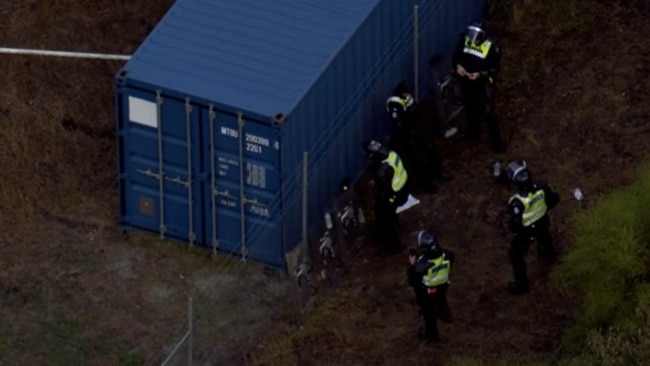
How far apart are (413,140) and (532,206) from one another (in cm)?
245

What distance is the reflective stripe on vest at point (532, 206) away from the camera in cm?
2472

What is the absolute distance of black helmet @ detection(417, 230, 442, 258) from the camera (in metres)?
23.9

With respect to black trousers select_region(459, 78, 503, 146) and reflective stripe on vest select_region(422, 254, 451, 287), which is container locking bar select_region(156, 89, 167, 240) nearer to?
reflective stripe on vest select_region(422, 254, 451, 287)

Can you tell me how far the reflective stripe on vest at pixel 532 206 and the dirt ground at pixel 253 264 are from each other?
→ 0.97m

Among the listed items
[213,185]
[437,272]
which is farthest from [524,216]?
[213,185]

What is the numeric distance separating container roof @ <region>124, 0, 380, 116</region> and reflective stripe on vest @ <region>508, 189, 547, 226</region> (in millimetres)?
2708

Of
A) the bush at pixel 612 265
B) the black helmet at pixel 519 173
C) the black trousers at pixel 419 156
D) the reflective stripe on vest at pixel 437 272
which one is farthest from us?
the black trousers at pixel 419 156

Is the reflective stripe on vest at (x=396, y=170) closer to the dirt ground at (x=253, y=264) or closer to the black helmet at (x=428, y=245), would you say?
the dirt ground at (x=253, y=264)

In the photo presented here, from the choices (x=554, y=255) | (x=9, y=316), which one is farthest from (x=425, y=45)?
(x=9, y=316)

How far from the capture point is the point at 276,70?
2567 centimetres

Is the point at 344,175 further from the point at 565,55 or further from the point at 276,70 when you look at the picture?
the point at 565,55

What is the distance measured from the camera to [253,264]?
26.2 meters

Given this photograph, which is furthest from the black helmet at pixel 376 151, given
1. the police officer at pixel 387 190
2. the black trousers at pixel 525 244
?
the black trousers at pixel 525 244

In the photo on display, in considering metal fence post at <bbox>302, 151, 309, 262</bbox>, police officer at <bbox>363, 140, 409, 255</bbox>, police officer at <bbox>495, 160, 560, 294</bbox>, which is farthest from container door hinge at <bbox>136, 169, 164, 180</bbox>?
police officer at <bbox>495, 160, 560, 294</bbox>
